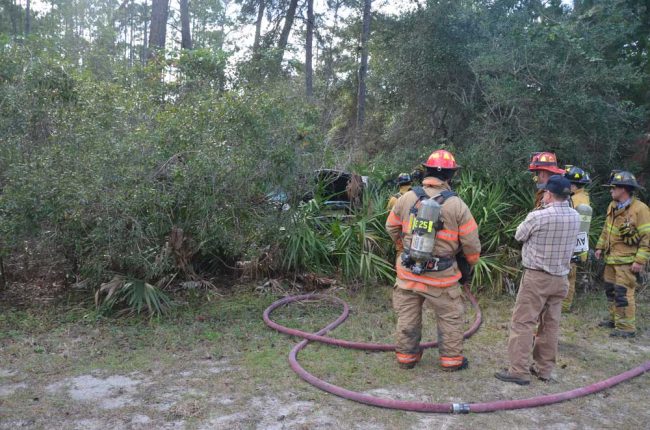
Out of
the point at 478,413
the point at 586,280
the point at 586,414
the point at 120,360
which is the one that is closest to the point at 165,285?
the point at 120,360

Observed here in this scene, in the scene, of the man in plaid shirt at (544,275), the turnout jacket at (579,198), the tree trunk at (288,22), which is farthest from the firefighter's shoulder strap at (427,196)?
the tree trunk at (288,22)

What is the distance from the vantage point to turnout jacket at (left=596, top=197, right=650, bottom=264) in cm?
556

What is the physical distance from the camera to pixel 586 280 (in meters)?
7.40

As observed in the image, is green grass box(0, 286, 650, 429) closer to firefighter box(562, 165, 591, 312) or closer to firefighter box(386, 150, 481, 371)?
firefighter box(386, 150, 481, 371)

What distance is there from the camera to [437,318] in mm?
4582

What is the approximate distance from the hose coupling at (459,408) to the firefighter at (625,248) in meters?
2.90

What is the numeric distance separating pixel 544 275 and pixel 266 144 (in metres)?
3.51

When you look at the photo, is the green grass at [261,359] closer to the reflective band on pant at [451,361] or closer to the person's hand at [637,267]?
the reflective band on pant at [451,361]

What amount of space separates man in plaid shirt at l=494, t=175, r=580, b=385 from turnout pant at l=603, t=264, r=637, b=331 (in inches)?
68.1

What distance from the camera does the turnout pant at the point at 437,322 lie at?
4488 millimetres

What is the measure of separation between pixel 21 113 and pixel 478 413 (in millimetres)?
5769

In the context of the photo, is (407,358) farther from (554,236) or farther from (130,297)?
(130,297)

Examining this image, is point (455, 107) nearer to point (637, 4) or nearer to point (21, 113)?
point (637, 4)

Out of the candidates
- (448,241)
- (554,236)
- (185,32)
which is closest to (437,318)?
(448,241)
